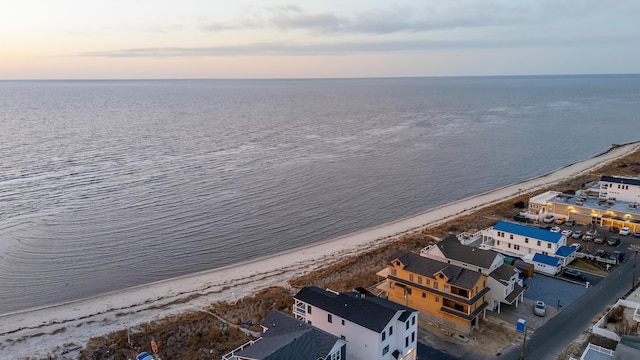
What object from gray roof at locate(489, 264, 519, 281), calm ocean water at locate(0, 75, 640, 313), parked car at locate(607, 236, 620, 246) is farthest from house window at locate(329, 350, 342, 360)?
parked car at locate(607, 236, 620, 246)

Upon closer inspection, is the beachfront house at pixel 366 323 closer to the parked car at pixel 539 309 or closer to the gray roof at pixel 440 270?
the gray roof at pixel 440 270

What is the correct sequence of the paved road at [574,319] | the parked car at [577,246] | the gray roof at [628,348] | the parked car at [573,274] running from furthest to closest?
1. the parked car at [577,246]
2. the parked car at [573,274]
3. the paved road at [574,319]
4. the gray roof at [628,348]

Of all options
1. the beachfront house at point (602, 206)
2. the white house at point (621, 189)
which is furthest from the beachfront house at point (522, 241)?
the white house at point (621, 189)

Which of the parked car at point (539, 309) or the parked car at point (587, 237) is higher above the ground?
the parked car at point (587, 237)

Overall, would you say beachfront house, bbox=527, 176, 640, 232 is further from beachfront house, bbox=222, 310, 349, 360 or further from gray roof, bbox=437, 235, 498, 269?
beachfront house, bbox=222, 310, 349, 360

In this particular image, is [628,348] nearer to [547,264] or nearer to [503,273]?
[503,273]

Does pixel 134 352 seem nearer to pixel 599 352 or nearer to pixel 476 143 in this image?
pixel 599 352

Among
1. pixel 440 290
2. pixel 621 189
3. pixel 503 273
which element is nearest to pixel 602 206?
pixel 621 189
